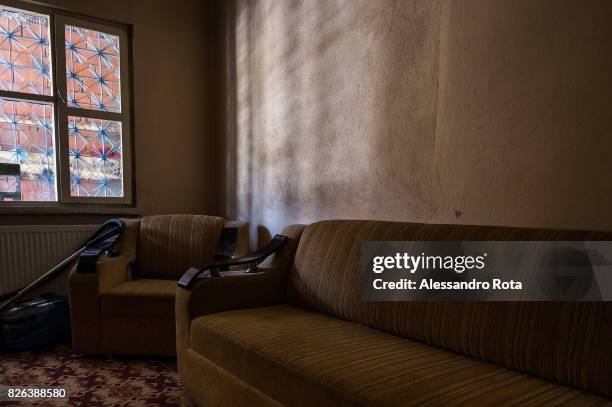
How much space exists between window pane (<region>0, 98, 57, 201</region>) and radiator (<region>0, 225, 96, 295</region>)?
0.92 ft

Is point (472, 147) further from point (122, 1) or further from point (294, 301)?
point (122, 1)

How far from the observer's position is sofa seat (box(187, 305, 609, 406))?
0.93m

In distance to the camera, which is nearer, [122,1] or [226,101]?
[122,1]

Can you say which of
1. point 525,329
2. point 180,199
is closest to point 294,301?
point 525,329

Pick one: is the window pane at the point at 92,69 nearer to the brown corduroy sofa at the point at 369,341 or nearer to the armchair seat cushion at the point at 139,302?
the armchair seat cushion at the point at 139,302

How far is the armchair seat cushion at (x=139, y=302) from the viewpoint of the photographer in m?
2.18

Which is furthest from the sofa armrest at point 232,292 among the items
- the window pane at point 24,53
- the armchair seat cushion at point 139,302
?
the window pane at point 24,53

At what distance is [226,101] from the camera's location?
3.37 m

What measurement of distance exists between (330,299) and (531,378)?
812mm

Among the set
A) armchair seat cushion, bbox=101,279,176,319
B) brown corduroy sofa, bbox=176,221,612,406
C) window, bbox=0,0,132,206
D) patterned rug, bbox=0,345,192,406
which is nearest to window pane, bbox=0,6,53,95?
window, bbox=0,0,132,206

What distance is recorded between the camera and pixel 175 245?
2.68 meters

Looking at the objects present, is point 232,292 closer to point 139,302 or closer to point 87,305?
point 139,302

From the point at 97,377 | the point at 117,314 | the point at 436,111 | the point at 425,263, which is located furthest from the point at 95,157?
the point at 425,263

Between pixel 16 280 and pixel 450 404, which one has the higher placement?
pixel 450 404
